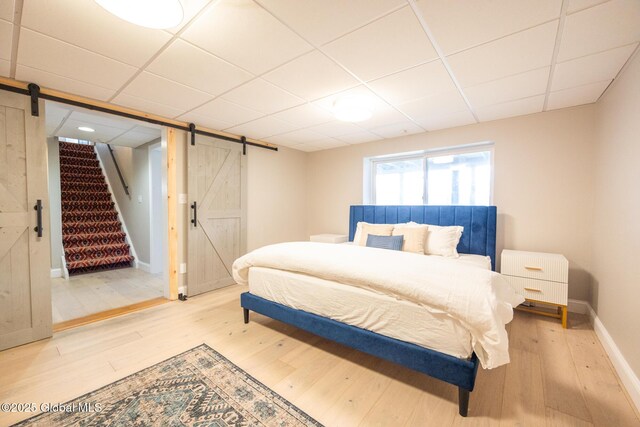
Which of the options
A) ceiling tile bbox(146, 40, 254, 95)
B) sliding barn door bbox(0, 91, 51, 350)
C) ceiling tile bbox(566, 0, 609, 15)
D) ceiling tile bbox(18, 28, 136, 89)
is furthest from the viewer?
sliding barn door bbox(0, 91, 51, 350)

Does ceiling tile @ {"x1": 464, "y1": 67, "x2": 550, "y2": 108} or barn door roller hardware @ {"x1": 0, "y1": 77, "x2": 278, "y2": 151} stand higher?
ceiling tile @ {"x1": 464, "y1": 67, "x2": 550, "y2": 108}

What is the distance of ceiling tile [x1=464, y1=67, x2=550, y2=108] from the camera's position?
2.18 meters

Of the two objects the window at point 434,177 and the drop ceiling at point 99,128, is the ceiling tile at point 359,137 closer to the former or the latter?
the window at point 434,177

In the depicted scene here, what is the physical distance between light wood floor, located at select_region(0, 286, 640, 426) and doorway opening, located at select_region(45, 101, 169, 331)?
0.77 m

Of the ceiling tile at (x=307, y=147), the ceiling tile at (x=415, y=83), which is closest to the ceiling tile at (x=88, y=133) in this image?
the ceiling tile at (x=307, y=147)

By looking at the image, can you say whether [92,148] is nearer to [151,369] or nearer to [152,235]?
[152,235]

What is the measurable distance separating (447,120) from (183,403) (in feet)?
12.7

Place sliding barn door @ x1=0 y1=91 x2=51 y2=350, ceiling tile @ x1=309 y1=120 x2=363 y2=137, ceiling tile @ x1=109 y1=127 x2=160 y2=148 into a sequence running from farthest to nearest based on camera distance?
ceiling tile @ x1=109 y1=127 x2=160 y2=148, ceiling tile @ x1=309 y1=120 x2=363 y2=137, sliding barn door @ x1=0 y1=91 x2=51 y2=350

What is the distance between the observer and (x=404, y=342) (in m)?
1.69

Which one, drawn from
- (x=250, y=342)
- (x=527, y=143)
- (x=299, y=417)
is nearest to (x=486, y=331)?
(x=299, y=417)

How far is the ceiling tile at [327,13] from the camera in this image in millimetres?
1400

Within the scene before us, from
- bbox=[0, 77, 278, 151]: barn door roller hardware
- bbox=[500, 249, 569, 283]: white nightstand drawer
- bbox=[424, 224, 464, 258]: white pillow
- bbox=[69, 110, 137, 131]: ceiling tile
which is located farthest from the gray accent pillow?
bbox=[69, 110, 137, 131]: ceiling tile

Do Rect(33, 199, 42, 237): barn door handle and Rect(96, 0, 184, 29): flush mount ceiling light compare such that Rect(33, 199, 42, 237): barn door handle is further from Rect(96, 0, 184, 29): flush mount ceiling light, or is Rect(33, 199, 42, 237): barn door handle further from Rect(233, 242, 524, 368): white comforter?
Rect(96, 0, 184, 29): flush mount ceiling light

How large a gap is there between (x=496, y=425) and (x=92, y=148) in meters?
8.89
